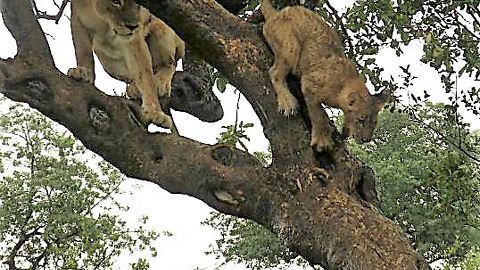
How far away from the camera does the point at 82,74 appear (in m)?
3.40

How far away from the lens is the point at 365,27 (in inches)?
175

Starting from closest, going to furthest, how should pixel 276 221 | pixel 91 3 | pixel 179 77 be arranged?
pixel 276 221
pixel 91 3
pixel 179 77

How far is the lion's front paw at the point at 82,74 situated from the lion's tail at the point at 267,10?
2.93ft

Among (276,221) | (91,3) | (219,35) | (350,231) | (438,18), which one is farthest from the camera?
(438,18)

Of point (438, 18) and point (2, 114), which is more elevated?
point (2, 114)

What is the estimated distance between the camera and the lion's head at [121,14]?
3.39m

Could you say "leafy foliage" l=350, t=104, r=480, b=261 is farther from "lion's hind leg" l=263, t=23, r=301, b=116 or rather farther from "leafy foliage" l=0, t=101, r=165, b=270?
"lion's hind leg" l=263, t=23, r=301, b=116

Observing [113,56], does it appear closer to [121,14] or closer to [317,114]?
[121,14]

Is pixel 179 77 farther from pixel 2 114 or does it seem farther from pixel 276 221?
pixel 2 114

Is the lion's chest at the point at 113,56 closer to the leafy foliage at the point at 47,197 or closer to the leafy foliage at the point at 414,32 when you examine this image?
the leafy foliage at the point at 414,32

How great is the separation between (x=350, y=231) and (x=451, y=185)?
1502 millimetres

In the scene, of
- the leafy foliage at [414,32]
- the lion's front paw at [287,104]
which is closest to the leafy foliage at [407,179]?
the leafy foliage at [414,32]

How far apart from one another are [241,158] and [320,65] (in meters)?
0.70

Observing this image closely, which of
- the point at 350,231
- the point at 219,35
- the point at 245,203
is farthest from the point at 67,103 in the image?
the point at 350,231
